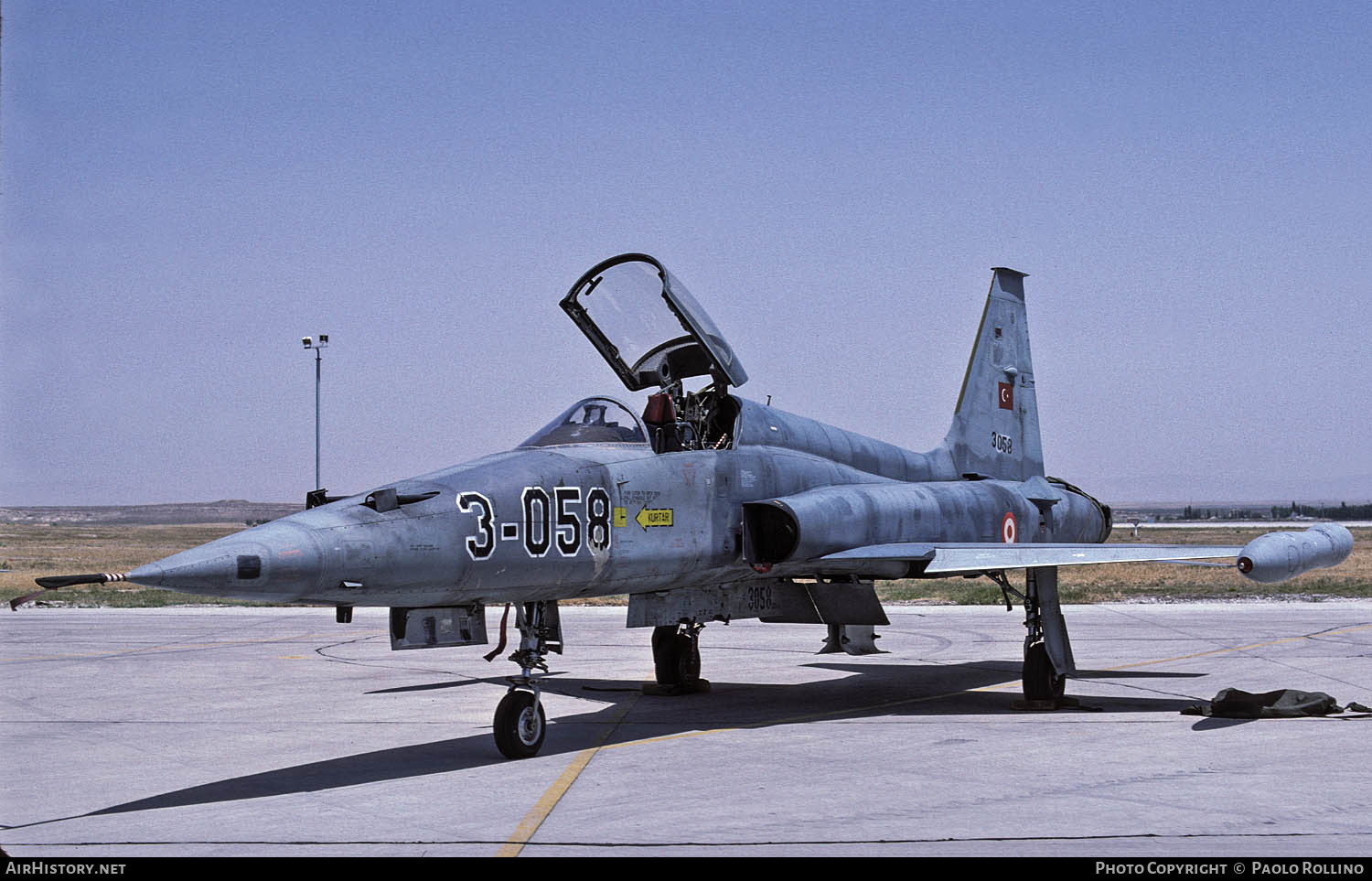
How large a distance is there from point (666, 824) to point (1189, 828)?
3043mm

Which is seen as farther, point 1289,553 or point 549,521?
point 1289,553

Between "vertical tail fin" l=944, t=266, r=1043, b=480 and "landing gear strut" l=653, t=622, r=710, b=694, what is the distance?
4.77 m

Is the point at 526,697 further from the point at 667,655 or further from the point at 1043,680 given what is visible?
the point at 1043,680

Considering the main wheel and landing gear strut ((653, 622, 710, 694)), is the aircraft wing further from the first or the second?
the main wheel

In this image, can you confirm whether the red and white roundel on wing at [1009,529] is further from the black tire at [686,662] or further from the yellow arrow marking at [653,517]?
the yellow arrow marking at [653,517]

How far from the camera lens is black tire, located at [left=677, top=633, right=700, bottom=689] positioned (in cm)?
1491

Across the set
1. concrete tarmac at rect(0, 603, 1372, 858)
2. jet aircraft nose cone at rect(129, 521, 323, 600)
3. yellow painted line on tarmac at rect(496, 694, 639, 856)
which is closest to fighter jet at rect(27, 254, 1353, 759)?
jet aircraft nose cone at rect(129, 521, 323, 600)

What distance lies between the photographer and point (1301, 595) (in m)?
32.8

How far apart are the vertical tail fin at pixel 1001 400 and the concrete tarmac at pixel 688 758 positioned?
9.38ft

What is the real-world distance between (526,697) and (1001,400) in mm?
9908

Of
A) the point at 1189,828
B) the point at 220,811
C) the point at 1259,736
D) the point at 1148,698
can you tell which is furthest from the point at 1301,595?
the point at 220,811

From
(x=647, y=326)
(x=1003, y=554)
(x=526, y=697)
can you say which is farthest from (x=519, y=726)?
(x=1003, y=554)

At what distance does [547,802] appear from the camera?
27.8ft
